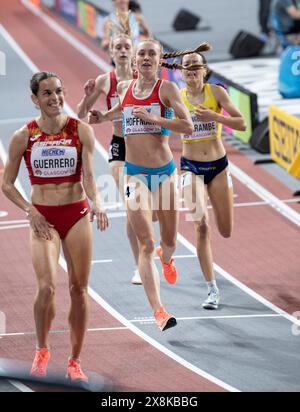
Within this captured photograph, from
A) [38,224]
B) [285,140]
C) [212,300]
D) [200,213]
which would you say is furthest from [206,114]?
[285,140]

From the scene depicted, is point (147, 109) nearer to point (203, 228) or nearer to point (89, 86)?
point (89, 86)

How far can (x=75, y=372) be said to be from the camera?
31.4 ft

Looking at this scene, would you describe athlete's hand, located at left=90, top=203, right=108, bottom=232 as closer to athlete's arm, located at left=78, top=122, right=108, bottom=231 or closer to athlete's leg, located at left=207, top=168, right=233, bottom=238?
athlete's arm, located at left=78, top=122, right=108, bottom=231

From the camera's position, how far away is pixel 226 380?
32.3 ft

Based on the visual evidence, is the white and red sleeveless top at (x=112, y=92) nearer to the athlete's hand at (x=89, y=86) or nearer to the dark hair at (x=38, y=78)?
the athlete's hand at (x=89, y=86)

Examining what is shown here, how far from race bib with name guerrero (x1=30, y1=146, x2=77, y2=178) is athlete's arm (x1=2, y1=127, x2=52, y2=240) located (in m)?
0.11

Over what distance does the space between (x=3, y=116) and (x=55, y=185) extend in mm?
13111

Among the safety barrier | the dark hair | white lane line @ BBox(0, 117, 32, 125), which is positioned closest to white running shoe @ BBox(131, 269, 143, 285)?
the dark hair

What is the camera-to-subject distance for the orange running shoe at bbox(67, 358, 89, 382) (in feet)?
31.3

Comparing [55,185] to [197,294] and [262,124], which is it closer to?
[197,294]

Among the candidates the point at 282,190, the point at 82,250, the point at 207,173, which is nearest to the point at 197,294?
the point at 207,173

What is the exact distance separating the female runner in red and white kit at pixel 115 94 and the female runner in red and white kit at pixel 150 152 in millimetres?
1167

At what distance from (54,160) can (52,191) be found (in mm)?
262
